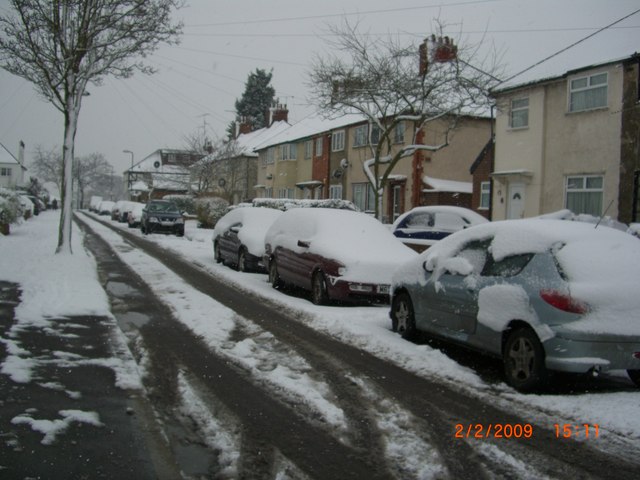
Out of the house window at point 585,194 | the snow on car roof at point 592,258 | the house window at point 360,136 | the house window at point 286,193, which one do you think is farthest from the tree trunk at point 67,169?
the house window at point 286,193

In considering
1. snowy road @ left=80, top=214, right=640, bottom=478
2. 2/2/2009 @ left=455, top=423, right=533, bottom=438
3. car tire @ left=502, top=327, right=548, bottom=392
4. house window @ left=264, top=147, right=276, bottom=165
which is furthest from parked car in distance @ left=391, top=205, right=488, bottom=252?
house window @ left=264, top=147, right=276, bottom=165

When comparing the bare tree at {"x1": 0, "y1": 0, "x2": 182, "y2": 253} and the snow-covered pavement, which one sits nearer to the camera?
the snow-covered pavement

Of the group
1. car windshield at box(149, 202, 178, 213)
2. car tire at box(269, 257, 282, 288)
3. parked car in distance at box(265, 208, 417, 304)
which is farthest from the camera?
car windshield at box(149, 202, 178, 213)

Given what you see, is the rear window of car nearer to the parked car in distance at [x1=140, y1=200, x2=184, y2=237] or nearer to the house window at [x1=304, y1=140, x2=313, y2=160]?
the parked car in distance at [x1=140, y1=200, x2=184, y2=237]

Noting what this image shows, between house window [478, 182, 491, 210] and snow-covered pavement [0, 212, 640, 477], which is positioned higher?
house window [478, 182, 491, 210]

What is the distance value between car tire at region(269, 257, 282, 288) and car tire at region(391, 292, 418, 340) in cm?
483

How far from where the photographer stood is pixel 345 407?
5438mm

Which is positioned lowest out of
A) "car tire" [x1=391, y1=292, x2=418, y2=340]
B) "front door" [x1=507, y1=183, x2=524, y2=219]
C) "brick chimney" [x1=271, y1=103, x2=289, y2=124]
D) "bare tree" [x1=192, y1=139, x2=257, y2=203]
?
"car tire" [x1=391, y1=292, x2=418, y2=340]

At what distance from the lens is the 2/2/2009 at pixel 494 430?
4.82 metres

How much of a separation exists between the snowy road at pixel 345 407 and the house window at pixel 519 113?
1541 cm

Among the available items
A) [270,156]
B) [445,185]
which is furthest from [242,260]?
[270,156]

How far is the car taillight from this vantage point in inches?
223

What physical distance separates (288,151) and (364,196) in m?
12.3

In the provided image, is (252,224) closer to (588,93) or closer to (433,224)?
(433,224)
